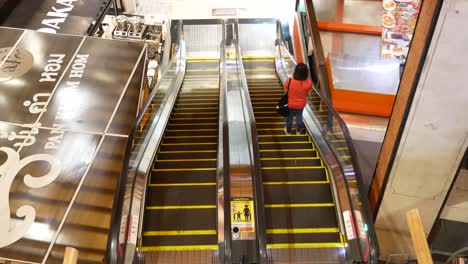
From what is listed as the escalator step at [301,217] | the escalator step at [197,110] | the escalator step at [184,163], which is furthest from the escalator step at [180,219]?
the escalator step at [197,110]

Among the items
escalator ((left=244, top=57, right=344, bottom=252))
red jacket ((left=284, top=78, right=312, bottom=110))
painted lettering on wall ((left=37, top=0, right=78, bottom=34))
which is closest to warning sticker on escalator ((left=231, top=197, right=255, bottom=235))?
escalator ((left=244, top=57, right=344, bottom=252))

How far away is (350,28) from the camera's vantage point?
9.25 meters

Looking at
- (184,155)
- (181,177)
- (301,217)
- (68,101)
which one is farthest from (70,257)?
(68,101)

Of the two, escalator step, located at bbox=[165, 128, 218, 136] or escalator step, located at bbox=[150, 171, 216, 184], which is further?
escalator step, located at bbox=[165, 128, 218, 136]

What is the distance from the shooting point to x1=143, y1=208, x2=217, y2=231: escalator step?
4039 millimetres

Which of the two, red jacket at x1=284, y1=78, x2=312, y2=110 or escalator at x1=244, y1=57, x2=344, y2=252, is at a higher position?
red jacket at x1=284, y1=78, x2=312, y2=110

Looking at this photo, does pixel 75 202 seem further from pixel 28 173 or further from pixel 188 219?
pixel 188 219

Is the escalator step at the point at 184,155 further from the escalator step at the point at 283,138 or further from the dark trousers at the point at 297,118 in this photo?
the dark trousers at the point at 297,118

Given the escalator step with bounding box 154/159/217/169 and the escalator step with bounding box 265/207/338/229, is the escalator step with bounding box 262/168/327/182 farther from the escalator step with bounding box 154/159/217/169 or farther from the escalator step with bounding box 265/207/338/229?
the escalator step with bounding box 154/159/217/169

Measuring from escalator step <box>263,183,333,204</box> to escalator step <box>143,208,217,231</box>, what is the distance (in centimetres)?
66

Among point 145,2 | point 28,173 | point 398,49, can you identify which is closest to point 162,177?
point 28,173

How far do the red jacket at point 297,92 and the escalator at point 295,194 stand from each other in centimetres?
57

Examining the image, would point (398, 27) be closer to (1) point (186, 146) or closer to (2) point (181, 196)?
(1) point (186, 146)

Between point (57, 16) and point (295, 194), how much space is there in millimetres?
6811
